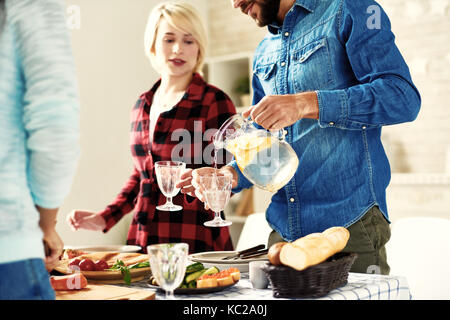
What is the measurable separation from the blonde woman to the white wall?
131cm

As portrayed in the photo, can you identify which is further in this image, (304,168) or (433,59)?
Answer: (433,59)

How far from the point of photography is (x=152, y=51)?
7.22 ft

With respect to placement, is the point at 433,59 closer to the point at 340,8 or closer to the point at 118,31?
the point at 118,31

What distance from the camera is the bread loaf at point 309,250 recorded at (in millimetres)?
1013

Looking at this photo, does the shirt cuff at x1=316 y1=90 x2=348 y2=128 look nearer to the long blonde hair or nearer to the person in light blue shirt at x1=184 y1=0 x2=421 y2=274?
the person in light blue shirt at x1=184 y1=0 x2=421 y2=274

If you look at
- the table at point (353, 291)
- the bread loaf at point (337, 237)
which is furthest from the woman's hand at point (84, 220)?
the bread loaf at point (337, 237)

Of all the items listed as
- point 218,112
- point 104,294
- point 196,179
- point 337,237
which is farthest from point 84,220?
point 337,237

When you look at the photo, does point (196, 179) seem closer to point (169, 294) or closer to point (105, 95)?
point (169, 294)

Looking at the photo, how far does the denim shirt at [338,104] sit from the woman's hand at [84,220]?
2.28ft

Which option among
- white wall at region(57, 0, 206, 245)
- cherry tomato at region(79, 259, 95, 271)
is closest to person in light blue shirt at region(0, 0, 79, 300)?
cherry tomato at region(79, 259, 95, 271)

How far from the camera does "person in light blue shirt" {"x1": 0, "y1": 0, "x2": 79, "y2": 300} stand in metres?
0.77

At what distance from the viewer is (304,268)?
3.31ft

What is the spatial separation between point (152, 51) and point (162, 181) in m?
0.95
